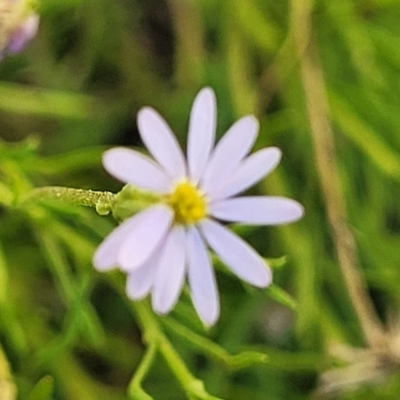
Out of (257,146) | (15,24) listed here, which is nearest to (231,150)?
(15,24)

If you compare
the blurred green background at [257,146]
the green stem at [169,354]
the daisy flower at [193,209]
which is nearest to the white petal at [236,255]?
the daisy flower at [193,209]

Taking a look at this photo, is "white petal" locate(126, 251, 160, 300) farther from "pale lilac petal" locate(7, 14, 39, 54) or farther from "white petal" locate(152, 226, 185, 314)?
"pale lilac petal" locate(7, 14, 39, 54)

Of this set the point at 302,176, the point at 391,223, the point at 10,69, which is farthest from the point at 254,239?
the point at 10,69

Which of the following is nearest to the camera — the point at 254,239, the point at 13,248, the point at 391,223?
the point at 13,248

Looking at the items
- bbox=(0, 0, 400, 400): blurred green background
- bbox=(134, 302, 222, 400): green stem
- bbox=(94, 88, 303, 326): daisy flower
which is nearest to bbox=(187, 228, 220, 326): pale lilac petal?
bbox=(94, 88, 303, 326): daisy flower

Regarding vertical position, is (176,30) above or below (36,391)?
above

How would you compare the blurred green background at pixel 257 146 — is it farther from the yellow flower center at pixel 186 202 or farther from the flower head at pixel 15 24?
the yellow flower center at pixel 186 202

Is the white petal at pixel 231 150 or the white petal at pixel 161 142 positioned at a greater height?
the white petal at pixel 231 150

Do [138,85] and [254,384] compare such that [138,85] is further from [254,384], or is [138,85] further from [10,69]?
[254,384]
